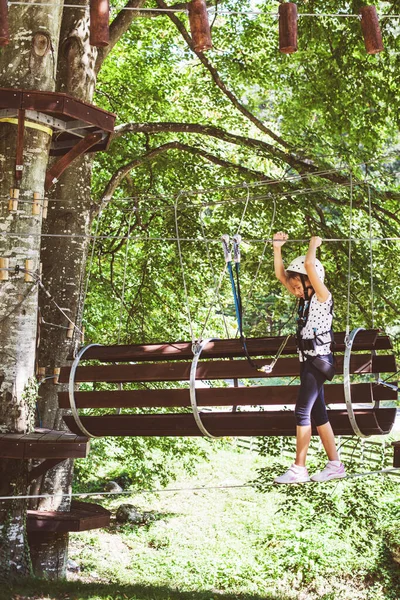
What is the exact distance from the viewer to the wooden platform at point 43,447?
5188 millimetres

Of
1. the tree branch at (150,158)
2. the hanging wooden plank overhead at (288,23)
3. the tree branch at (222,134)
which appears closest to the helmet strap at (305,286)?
the hanging wooden plank overhead at (288,23)

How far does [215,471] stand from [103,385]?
7488 mm

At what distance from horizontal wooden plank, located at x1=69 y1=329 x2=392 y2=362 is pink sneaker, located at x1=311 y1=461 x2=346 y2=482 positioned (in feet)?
2.33

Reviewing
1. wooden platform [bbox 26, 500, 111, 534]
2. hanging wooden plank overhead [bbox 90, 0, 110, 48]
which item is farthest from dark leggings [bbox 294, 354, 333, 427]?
wooden platform [bbox 26, 500, 111, 534]

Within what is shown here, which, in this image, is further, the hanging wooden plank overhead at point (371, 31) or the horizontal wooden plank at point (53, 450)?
the horizontal wooden plank at point (53, 450)

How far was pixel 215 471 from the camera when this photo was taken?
1720cm

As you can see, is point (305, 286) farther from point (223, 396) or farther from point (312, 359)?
point (223, 396)

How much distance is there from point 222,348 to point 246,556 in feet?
23.3

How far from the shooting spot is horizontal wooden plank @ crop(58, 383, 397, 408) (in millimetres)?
4903

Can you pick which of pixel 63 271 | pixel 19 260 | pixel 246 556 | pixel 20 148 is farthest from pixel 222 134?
pixel 246 556

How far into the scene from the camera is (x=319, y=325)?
15.5 feet

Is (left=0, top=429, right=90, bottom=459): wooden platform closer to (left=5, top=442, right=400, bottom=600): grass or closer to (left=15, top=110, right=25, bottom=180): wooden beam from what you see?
(left=15, top=110, right=25, bottom=180): wooden beam

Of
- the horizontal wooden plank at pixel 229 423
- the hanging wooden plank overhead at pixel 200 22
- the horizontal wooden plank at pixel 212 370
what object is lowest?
the horizontal wooden plank at pixel 229 423

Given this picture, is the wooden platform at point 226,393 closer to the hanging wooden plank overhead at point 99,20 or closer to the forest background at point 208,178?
the forest background at point 208,178
